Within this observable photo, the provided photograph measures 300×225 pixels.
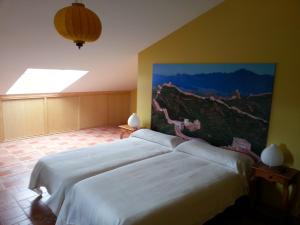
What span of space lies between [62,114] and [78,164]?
293cm

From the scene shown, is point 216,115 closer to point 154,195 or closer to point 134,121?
point 134,121

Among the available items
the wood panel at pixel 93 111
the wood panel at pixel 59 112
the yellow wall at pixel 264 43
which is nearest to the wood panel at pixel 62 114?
the wood panel at pixel 59 112

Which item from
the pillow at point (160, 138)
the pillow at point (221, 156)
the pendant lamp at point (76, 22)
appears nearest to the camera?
the pendant lamp at point (76, 22)

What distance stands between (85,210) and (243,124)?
1.95 metres

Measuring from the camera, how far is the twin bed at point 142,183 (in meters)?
1.74

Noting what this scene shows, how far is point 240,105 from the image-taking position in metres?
2.75

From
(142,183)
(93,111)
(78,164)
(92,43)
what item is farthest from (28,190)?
(93,111)

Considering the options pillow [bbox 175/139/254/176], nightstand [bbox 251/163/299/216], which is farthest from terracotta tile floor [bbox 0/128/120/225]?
nightstand [bbox 251/163/299/216]

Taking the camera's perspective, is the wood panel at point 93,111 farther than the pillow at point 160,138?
Yes

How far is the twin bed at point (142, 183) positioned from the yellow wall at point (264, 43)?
56 centimetres

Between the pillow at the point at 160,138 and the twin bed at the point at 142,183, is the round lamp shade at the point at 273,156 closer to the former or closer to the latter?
the twin bed at the point at 142,183

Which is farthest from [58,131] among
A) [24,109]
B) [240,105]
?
[240,105]

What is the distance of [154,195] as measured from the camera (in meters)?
1.88

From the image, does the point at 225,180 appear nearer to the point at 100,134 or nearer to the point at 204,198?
the point at 204,198
